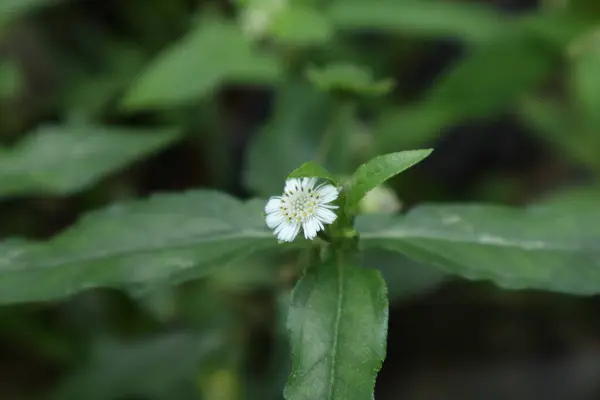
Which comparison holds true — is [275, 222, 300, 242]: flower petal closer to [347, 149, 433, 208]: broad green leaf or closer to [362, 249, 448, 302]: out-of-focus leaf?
[347, 149, 433, 208]: broad green leaf

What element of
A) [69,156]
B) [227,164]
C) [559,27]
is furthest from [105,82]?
[559,27]

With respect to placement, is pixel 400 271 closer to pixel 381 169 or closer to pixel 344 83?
pixel 344 83

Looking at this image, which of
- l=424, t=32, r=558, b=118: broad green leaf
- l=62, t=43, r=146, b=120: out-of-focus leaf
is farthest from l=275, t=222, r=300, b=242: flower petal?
l=62, t=43, r=146, b=120: out-of-focus leaf

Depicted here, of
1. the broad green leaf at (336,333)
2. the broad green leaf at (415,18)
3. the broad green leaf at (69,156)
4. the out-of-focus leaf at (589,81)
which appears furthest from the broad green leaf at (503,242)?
the broad green leaf at (415,18)

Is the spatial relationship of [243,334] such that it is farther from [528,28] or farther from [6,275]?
[528,28]

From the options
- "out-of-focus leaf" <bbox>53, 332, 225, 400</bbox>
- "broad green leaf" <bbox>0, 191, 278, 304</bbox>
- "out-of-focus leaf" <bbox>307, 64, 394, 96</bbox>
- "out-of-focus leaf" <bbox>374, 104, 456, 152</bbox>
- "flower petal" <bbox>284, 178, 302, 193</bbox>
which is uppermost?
"out-of-focus leaf" <bbox>374, 104, 456, 152</bbox>

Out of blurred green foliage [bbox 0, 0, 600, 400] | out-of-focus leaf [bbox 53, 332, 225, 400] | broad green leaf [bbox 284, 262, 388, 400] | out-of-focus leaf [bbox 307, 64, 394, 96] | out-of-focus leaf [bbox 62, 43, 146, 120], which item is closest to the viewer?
broad green leaf [bbox 284, 262, 388, 400]

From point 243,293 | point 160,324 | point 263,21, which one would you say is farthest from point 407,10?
point 160,324
